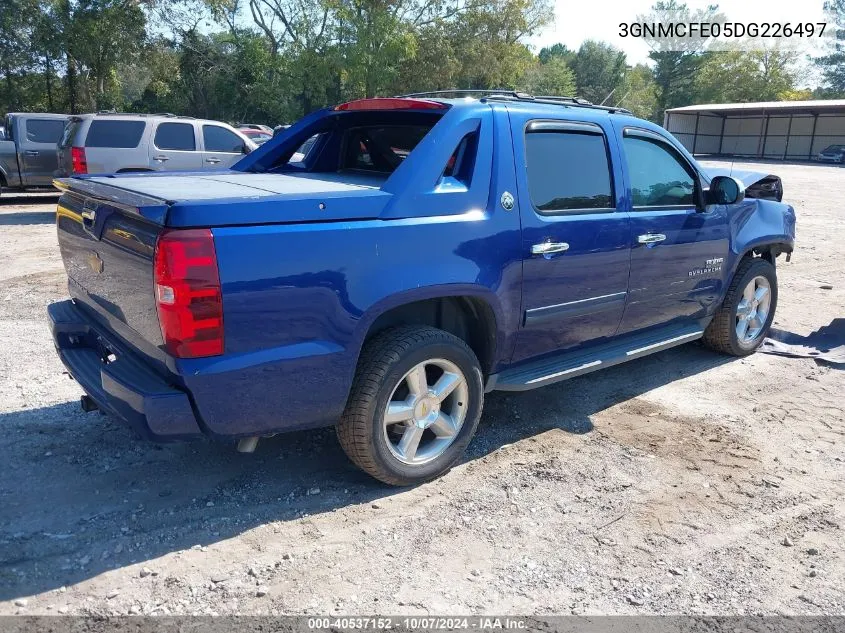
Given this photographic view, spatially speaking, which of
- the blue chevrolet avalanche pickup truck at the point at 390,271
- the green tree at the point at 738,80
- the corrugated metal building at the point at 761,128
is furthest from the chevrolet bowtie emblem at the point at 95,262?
the green tree at the point at 738,80

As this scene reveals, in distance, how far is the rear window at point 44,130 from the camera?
14.1 metres

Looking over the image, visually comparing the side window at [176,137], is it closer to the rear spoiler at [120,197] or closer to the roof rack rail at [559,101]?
the rear spoiler at [120,197]

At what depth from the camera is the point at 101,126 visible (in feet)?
39.7


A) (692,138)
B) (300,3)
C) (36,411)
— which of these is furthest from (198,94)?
(36,411)

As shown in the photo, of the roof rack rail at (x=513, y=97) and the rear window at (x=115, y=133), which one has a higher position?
the roof rack rail at (x=513, y=97)

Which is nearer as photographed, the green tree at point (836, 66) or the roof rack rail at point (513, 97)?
the roof rack rail at point (513, 97)

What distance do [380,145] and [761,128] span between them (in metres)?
51.9

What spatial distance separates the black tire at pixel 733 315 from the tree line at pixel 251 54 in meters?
27.6

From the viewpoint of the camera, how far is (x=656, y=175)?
4.74 m

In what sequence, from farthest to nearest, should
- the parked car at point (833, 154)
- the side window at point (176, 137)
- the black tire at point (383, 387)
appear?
the parked car at point (833, 154) → the side window at point (176, 137) → the black tire at point (383, 387)

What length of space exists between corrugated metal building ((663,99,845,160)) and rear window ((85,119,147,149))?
42.7 m

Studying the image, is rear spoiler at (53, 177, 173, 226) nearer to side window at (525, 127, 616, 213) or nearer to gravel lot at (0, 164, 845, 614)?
gravel lot at (0, 164, 845, 614)

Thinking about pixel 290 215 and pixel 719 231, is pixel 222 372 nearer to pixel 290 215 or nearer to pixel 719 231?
pixel 290 215

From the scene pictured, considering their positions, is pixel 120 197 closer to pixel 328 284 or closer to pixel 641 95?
pixel 328 284
